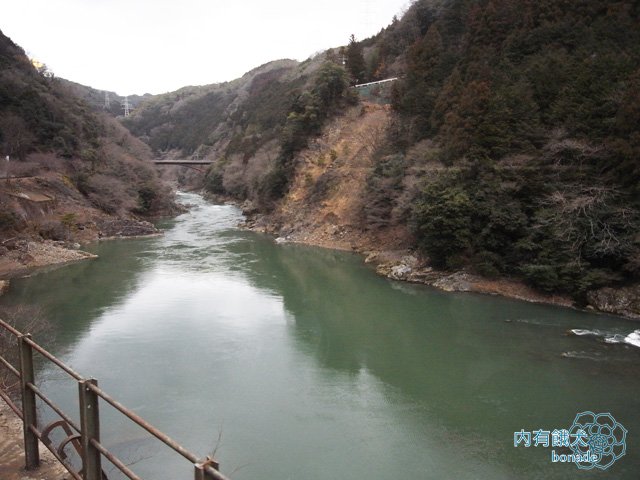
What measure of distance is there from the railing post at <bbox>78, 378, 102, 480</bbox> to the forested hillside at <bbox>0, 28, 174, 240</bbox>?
73.6 ft

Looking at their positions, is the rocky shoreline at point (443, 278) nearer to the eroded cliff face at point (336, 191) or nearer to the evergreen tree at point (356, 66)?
the eroded cliff face at point (336, 191)

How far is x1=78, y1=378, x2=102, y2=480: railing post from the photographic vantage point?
2920 millimetres

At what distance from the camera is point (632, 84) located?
15.0 m

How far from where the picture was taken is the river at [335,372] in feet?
24.7

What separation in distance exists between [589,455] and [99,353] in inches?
398

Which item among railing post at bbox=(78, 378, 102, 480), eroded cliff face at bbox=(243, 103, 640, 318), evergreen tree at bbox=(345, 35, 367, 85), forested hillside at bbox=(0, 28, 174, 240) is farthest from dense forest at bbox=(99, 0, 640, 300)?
forested hillside at bbox=(0, 28, 174, 240)

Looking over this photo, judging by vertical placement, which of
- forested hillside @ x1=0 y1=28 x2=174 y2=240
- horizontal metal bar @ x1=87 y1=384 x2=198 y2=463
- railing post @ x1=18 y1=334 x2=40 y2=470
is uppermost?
forested hillside @ x1=0 y1=28 x2=174 y2=240

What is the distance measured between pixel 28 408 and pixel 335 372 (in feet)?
25.1

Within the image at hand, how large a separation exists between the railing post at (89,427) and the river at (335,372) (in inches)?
174

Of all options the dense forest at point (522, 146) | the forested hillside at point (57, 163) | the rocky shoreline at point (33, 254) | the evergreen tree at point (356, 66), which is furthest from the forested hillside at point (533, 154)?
the forested hillside at point (57, 163)

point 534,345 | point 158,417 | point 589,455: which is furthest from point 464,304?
point 158,417

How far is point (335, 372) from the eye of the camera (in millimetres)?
10781

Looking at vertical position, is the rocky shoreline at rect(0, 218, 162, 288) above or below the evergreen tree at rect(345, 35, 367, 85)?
below

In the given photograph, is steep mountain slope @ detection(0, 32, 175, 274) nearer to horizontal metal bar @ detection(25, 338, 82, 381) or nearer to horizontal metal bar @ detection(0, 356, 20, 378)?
horizontal metal bar @ detection(0, 356, 20, 378)
